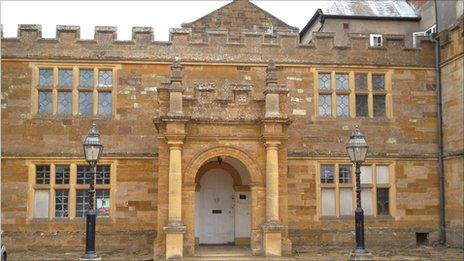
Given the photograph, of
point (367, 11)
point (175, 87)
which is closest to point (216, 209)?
point (175, 87)

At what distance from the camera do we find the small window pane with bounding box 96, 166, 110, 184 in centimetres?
1961

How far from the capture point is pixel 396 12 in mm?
25016

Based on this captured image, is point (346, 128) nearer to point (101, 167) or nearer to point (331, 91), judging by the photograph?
point (331, 91)

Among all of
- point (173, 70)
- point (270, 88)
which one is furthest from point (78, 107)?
point (270, 88)

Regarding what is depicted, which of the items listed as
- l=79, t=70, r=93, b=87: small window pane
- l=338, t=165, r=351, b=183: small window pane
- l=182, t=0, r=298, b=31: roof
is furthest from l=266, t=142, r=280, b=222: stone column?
l=182, t=0, r=298, b=31: roof

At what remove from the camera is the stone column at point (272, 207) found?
622 inches

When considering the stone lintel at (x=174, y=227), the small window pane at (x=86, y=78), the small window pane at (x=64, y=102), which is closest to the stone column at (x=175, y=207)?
the stone lintel at (x=174, y=227)

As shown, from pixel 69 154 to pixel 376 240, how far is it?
11197 mm

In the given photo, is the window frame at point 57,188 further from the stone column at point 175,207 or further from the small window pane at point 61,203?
the stone column at point 175,207

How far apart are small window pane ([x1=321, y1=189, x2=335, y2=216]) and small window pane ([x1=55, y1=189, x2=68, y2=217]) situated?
8986 mm

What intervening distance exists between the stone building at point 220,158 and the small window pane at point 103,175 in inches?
1.9

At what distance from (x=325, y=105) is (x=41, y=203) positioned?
10.6 m

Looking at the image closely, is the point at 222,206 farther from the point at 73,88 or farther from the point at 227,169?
the point at 73,88

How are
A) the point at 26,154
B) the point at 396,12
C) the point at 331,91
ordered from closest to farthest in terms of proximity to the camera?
the point at 26,154
the point at 331,91
the point at 396,12
